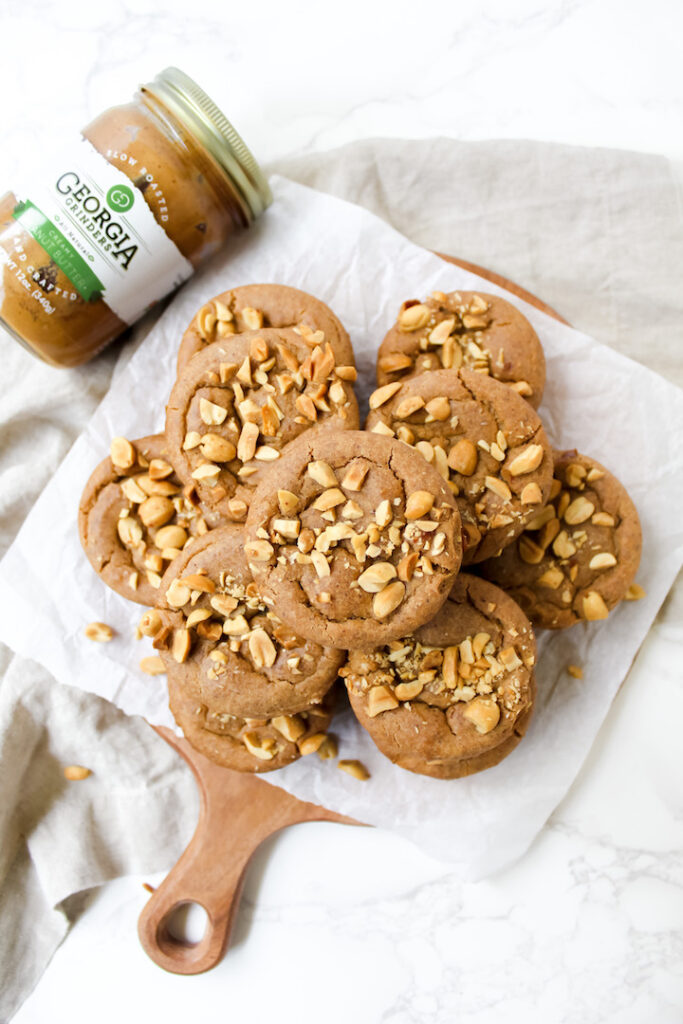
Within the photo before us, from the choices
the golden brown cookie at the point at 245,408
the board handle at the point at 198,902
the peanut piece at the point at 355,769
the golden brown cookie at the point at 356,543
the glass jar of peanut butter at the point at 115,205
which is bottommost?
the board handle at the point at 198,902

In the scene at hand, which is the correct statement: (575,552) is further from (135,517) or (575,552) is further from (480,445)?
(135,517)

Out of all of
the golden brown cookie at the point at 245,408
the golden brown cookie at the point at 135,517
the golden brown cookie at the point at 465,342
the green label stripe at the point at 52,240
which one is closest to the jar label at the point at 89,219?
the green label stripe at the point at 52,240

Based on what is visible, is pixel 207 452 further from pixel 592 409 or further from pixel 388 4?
pixel 388 4

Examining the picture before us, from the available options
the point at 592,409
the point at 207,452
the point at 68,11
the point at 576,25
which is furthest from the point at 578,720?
the point at 68,11

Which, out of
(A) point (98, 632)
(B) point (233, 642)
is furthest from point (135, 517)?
(B) point (233, 642)

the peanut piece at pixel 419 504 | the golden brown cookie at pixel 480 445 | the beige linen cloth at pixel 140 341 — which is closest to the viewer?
the peanut piece at pixel 419 504

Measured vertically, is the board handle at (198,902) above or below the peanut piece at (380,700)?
below

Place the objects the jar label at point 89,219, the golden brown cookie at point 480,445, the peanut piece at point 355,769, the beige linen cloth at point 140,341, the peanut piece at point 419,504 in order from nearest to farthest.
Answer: the peanut piece at point 419,504 < the golden brown cookie at point 480,445 < the jar label at point 89,219 < the peanut piece at point 355,769 < the beige linen cloth at point 140,341

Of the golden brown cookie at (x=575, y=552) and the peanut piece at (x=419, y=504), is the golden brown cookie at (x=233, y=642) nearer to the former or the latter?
the peanut piece at (x=419, y=504)
